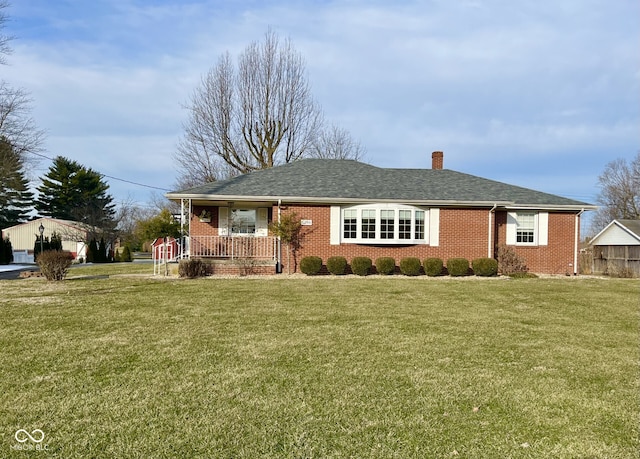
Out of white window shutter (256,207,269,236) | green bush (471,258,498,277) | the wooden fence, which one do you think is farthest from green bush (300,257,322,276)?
the wooden fence

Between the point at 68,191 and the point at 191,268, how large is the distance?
136 ft

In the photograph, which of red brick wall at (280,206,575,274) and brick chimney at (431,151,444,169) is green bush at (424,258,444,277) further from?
brick chimney at (431,151,444,169)

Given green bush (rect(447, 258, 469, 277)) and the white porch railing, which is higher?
the white porch railing

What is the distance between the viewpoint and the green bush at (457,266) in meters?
15.0

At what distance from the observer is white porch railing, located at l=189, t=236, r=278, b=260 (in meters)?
15.5

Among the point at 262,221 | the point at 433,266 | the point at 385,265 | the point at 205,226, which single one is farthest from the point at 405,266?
the point at 205,226

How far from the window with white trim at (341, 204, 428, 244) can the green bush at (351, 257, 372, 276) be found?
88 cm

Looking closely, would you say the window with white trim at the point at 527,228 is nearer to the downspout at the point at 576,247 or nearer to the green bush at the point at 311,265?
the downspout at the point at 576,247

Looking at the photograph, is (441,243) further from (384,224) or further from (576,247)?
(576,247)

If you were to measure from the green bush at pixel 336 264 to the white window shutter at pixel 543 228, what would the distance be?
26.3 feet

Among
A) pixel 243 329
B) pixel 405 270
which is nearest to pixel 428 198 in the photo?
pixel 405 270

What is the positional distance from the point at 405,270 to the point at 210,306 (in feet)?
27.4

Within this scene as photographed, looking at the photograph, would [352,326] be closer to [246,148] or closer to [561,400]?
[561,400]

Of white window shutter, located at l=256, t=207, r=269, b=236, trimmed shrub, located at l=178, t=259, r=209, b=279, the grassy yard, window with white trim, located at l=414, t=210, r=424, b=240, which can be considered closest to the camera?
the grassy yard
